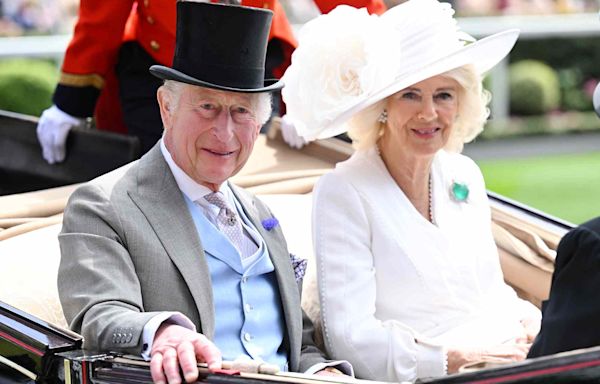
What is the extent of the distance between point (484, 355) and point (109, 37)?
5.45 feet

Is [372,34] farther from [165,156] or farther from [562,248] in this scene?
[562,248]

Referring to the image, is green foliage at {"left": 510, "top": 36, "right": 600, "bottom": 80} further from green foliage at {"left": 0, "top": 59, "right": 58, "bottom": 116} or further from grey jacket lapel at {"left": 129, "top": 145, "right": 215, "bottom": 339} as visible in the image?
grey jacket lapel at {"left": 129, "top": 145, "right": 215, "bottom": 339}

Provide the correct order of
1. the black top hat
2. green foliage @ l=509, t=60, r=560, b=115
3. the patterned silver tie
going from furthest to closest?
green foliage @ l=509, t=60, r=560, b=115 < the patterned silver tie < the black top hat

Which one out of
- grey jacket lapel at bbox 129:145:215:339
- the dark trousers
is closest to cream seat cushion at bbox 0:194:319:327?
grey jacket lapel at bbox 129:145:215:339

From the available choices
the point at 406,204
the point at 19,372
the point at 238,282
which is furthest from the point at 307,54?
the point at 19,372

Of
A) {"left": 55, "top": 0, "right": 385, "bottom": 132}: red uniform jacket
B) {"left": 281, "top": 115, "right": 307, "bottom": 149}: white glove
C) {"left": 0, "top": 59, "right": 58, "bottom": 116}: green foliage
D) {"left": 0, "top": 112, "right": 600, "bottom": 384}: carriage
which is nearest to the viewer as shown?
{"left": 0, "top": 112, "right": 600, "bottom": 384}: carriage

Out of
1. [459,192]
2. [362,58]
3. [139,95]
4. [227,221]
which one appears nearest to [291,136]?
[139,95]

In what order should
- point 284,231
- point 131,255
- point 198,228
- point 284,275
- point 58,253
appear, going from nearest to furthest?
point 131,255
point 198,228
point 284,275
point 58,253
point 284,231

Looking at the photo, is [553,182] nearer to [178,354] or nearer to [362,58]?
[362,58]

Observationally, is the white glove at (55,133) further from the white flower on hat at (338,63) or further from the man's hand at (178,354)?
the man's hand at (178,354)

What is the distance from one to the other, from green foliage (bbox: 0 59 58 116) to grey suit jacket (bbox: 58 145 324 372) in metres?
7.36

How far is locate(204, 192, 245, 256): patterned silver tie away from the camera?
2779mm

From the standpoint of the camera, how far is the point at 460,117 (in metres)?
3.21

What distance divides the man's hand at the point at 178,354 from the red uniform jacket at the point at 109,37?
1666 mm
